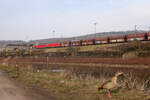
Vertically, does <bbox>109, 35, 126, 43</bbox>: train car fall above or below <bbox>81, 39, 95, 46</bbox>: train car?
above

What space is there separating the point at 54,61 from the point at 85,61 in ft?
25.7

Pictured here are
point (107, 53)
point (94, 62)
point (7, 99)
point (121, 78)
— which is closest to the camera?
point (7, 99)

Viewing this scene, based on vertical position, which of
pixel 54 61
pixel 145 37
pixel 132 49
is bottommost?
pixel 54 61

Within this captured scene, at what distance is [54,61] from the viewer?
1394 inches

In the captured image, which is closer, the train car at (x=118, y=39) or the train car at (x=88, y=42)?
the train car at (x=118, y=39)

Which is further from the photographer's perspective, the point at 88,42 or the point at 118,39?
the point at 88,42

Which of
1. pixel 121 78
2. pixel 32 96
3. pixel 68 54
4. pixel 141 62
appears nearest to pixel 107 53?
pixel 141 62

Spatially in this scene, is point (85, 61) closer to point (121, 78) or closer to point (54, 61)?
point (54, 61)

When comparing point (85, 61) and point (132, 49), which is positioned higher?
point (132, 49)

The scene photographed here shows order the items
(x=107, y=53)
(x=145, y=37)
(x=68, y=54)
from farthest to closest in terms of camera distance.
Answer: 1. (x=68, y=54)
2. (x=145, y=37)
3. (x=107, y=53)

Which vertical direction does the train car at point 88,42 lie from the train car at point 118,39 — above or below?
below

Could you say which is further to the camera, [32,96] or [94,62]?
[94,62]

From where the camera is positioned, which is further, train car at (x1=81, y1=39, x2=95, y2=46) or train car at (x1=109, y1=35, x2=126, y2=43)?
train car at (x1=81, y1=39, x2=95, y2=46)

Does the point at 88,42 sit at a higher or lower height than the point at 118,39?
lower
